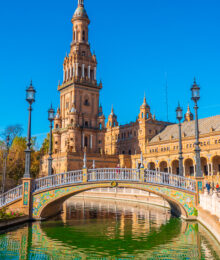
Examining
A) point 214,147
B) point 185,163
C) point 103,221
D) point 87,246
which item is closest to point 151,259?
point 87,246

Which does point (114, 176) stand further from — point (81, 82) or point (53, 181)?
point (81, 82)

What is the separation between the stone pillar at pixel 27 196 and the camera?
68.3ft

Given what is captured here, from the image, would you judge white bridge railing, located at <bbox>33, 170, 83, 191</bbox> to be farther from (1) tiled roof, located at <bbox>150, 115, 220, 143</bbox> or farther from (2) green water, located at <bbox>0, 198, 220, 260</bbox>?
(1) tiled roof, located at <bbox>150, 115, 220, 143</bbox>

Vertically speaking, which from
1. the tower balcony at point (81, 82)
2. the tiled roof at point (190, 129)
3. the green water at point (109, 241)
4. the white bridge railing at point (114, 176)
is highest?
the tower balcony at point (81, 82)

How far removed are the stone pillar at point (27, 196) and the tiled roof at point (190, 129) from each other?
50070 mm

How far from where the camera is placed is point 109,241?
51.3 ft

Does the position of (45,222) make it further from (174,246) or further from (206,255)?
(206,255)

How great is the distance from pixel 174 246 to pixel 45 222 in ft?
33.1

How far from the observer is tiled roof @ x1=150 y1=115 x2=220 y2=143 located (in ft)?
214

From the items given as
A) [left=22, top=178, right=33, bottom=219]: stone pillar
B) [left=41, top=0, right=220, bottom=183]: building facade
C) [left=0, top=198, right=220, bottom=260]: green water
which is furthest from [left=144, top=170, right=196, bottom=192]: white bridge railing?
[left=41, top=0, right=220, bottom=183]: building facade

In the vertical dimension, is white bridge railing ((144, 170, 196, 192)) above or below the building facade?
below

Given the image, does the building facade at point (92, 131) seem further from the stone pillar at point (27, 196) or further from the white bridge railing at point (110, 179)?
the stone pillar at point (27, 196)

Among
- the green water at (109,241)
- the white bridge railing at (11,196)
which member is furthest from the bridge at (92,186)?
the green water at (109,241)

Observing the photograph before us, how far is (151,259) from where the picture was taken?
12336 millimetres
